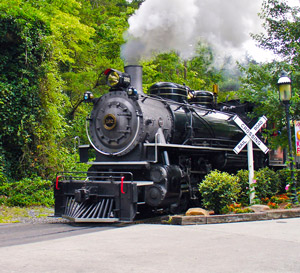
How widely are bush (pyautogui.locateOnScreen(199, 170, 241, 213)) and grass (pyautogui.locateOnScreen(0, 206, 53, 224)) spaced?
4.09 metres

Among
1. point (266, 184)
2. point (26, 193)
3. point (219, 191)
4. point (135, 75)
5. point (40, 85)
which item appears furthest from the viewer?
point (40, 85)

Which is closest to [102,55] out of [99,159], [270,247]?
[99,159]

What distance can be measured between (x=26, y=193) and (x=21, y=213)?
4.96 feet

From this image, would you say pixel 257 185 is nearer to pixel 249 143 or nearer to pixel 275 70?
pixel 249 143

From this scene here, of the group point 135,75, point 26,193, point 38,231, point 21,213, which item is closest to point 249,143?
point 135,75

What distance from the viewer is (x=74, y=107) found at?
1941 cm

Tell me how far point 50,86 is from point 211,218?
7814mm

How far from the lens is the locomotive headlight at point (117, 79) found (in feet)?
30.3

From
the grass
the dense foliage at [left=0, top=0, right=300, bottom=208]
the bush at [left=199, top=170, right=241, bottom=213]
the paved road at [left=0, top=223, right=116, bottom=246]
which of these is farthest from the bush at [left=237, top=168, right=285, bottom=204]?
the grass

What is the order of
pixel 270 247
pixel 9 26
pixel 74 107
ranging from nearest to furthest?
1. pixel 270 247
2. pixel 9 26
3. pixel 74 107

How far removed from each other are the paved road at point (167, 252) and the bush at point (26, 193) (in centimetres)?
532

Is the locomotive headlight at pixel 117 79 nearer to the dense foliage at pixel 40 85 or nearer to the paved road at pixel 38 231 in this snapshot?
the paved road at pixel 38 231

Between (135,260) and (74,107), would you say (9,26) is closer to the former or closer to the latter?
(74,107)

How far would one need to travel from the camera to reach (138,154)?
29.5 feet
